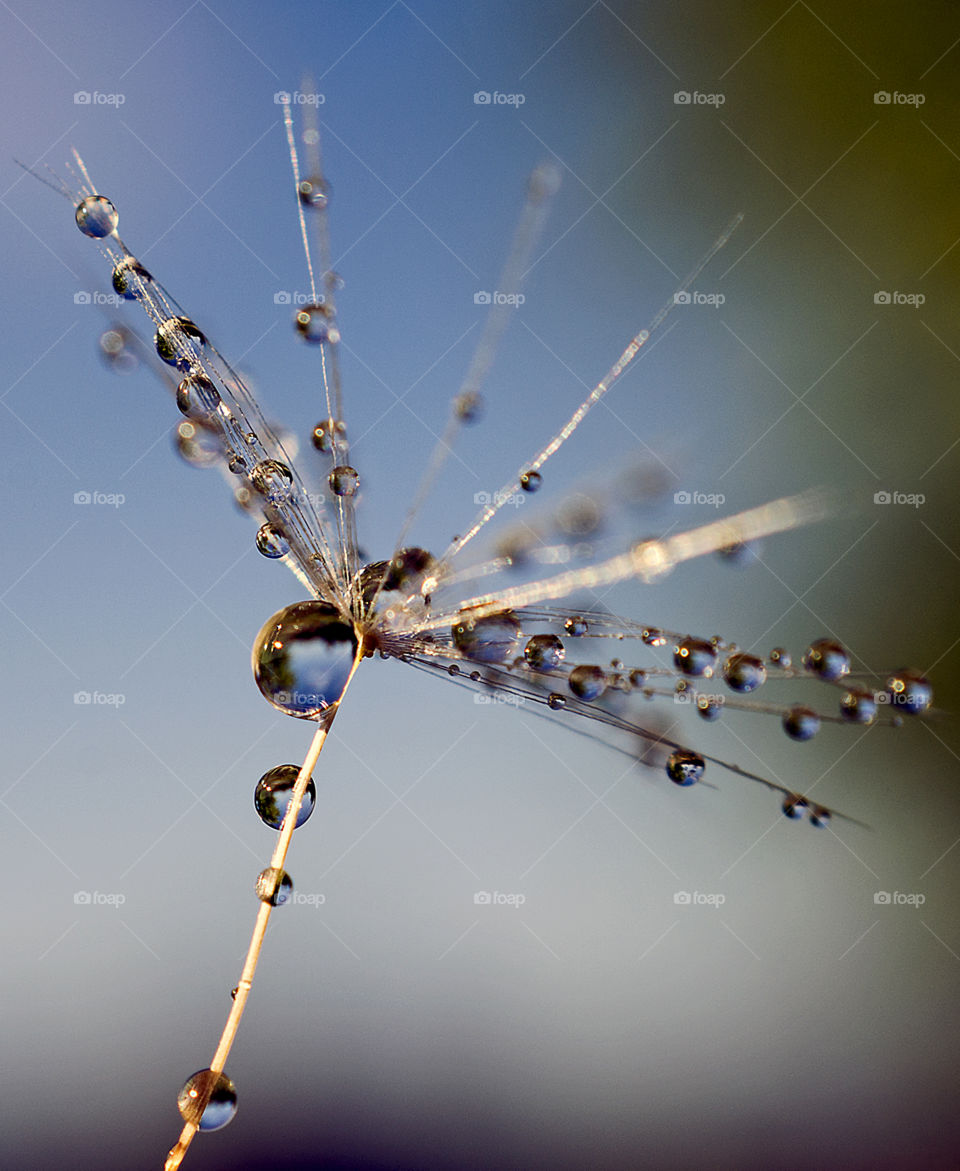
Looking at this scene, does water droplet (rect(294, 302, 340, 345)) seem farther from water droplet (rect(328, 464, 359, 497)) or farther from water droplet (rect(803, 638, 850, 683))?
water droplet (rect(803, 638, 850, 683))

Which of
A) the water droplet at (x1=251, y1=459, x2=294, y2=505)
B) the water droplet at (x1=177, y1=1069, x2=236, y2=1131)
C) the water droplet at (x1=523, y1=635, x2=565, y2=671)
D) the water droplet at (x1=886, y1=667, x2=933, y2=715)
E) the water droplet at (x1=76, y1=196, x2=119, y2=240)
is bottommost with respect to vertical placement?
the water droplet at (x1=177, y1=1069, x2=236, y2=1131)

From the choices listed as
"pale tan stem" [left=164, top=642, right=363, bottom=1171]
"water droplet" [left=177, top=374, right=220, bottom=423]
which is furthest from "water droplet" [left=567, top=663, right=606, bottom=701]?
"water droplet" [left=177, top=374, right=220, bottom=423]

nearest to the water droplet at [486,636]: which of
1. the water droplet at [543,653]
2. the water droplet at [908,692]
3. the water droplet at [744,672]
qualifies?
the water droplet at [543,653]

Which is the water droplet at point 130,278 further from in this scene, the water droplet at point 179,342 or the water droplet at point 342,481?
the water droplet at point 342,481

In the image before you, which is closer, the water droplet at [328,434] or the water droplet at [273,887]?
the water droplet at [273,887]

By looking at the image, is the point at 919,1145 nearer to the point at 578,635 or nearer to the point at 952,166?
the point at 578,635

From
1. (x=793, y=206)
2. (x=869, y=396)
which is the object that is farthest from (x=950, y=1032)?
(x=793, y=206)
